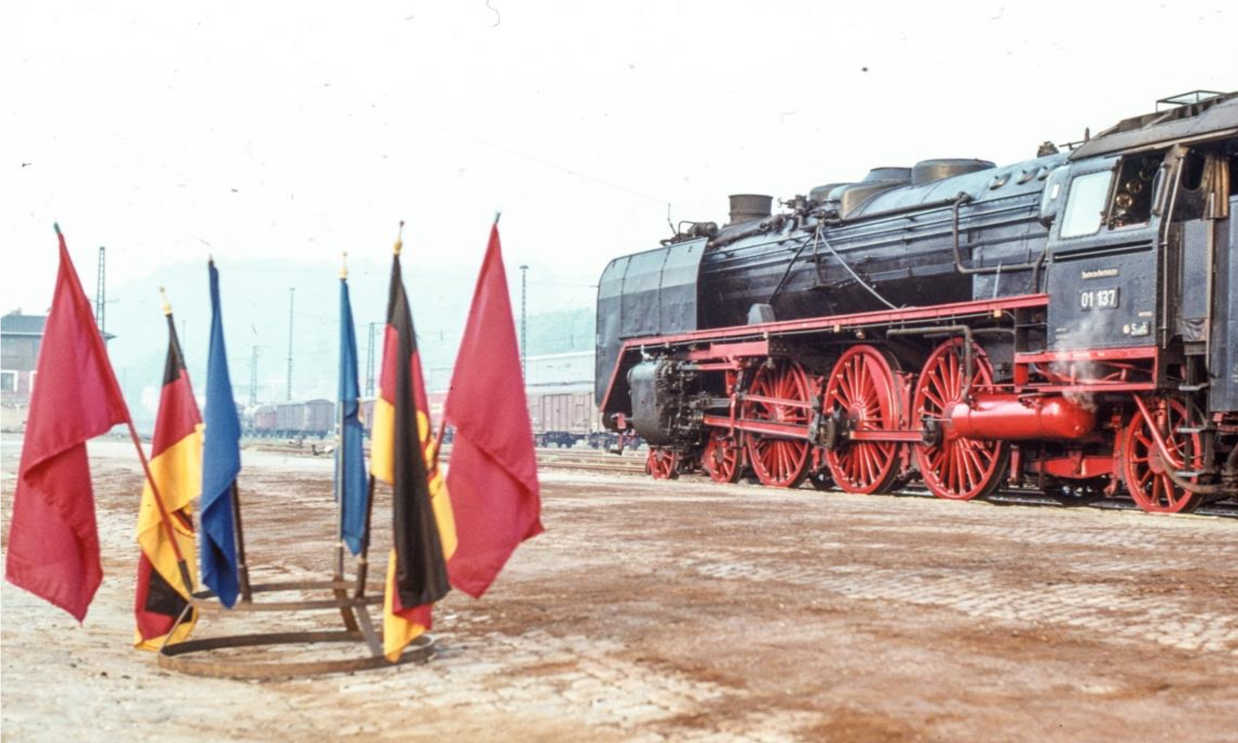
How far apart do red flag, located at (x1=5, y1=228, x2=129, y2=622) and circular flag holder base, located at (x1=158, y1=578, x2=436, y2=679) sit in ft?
1.75

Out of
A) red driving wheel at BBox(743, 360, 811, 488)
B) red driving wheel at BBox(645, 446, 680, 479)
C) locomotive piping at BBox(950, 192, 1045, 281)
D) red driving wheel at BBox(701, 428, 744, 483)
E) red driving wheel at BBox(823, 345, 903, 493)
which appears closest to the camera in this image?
locomotive piping at BBox(950, 192, 1045, 281)

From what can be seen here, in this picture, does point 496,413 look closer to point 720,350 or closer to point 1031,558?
point 1031,558

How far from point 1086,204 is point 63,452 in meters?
11.4

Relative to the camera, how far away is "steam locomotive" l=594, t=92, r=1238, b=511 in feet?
42.7

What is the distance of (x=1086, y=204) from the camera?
14.2 metres

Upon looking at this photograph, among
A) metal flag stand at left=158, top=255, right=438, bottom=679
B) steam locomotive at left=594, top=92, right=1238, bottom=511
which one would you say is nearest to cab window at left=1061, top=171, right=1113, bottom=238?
steam locomotive at left=594, top=92, right=1238, bottom=511

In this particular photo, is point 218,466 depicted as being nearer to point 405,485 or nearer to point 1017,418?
point 405,485

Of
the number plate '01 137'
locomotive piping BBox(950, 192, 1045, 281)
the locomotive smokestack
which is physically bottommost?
the number plate '01 137'

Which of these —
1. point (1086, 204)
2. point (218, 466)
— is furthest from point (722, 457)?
point (218, 466)

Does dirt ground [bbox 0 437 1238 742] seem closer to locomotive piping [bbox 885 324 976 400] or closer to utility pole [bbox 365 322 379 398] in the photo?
locomotive piping [bbox 885 324 976 400]

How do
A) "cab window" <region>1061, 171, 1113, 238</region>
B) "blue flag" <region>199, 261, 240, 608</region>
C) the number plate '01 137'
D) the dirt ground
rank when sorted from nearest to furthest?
1. the dirt ground
2. "blue flag" <region>199, 261, 240, 608</region>
3. the number plate '01 137'
4. "cab window" <region>1061, 171, 1113, 238</region>

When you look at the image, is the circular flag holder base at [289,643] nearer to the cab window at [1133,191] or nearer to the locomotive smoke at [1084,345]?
the locomotive smoke at [1084,345]

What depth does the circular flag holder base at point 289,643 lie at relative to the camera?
5.62 meters

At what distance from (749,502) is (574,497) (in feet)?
7.56
